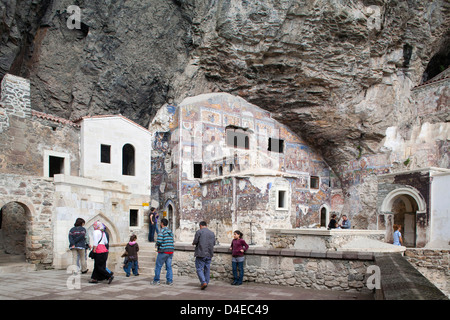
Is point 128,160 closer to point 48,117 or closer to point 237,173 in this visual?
point 48,117

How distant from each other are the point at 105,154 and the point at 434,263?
13.3 metres

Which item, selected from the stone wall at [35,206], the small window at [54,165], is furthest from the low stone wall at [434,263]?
the small window at [54,165]

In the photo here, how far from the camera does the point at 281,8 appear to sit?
2028cm

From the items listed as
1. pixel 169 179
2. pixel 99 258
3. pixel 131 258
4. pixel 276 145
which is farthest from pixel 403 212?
pixel 99 258

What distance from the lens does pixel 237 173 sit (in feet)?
60.5

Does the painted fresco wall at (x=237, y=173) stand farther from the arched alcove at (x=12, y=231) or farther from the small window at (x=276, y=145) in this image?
the arched alcove at (x=12, y=231)

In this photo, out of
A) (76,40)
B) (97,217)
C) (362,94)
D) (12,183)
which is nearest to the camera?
(12,183)

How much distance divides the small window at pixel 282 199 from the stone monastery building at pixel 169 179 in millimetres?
45

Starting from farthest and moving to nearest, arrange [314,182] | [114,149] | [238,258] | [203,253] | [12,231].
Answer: [314,182] → [114,149] → [12,231] → [238,258] → [203,253]

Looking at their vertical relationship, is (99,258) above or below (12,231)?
above
